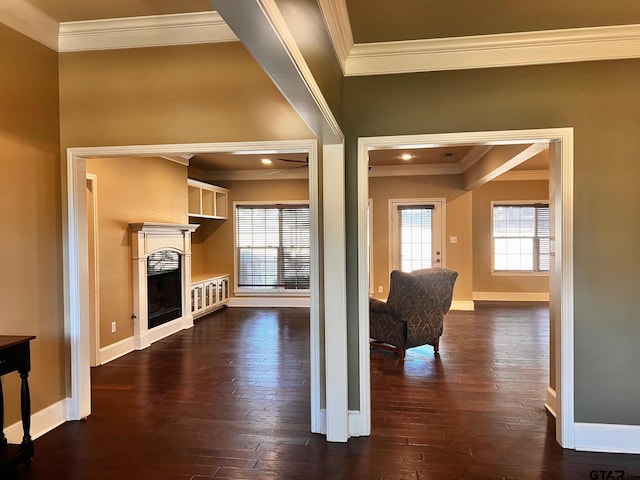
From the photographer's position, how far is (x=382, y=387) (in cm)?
353

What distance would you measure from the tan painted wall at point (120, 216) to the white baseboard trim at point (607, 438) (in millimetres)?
4494

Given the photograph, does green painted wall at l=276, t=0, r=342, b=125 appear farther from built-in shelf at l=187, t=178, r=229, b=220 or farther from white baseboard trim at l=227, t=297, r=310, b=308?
white baseboard trim at l=227, t=297, r=310, b=308

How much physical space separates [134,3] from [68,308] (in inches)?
87.2

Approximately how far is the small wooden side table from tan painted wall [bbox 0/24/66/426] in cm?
30

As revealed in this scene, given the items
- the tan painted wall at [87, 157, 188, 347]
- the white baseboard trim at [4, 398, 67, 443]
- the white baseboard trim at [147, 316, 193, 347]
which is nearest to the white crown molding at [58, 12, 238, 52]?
the tan painted wall at [87, 157, 188, 347]

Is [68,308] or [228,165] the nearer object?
[68,308]

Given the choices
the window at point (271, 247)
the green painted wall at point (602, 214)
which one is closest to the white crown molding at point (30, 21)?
the green painted wall at point (602, 214)

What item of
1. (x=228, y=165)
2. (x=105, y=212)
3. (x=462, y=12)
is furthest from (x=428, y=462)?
(x=228, y=165)

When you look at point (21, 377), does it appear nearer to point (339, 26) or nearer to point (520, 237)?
point (339, 26)

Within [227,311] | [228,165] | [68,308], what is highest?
[228,165]

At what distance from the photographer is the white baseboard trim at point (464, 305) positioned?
6.92 meters

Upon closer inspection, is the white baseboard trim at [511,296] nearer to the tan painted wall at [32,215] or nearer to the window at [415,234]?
the window at [415,234]

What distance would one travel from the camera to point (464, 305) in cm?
700

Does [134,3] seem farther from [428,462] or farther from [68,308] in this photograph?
[428,462]
